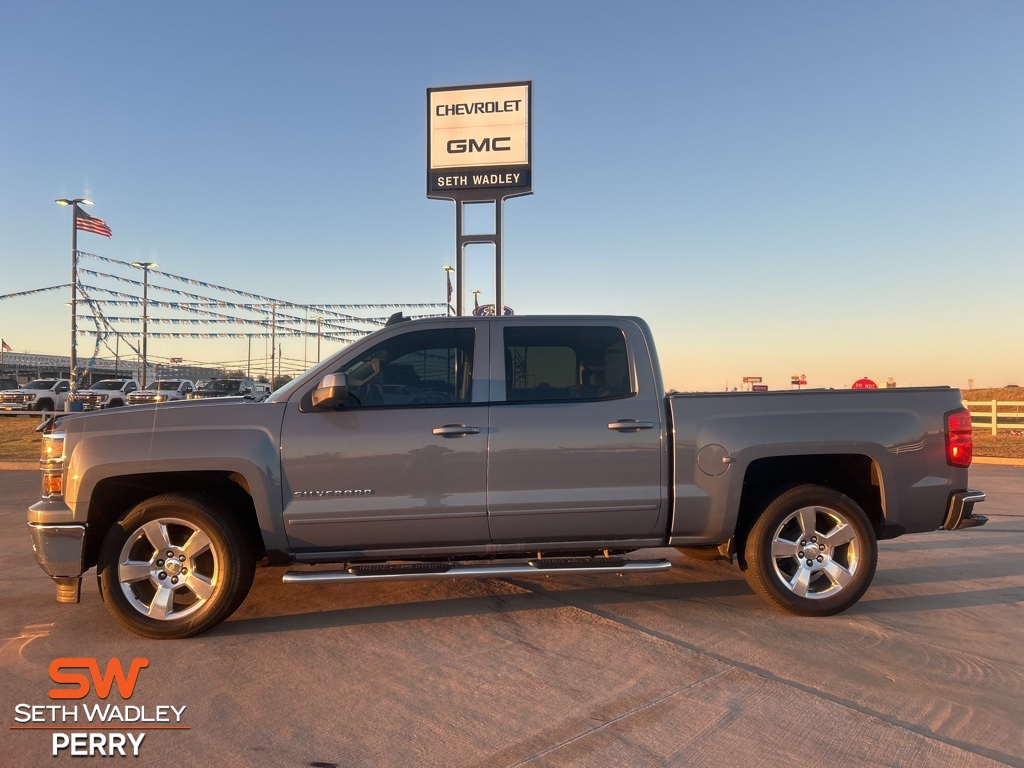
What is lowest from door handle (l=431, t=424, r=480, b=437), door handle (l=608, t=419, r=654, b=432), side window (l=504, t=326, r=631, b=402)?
door handle (l=431, t=424, r=480, b=437)

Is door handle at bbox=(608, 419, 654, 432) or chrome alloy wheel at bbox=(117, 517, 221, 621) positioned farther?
door handle at bbox=(608, 419, 654, 432)

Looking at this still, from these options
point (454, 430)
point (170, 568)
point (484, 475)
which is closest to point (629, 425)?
point (484, 475)

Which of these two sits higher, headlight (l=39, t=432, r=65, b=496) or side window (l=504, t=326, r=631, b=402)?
side window (l=504, t=326, r=631, b=402)

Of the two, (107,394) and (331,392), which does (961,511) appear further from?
(107,394)

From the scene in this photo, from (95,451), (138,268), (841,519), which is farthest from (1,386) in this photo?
(841,519)

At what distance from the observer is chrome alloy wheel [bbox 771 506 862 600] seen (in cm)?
439

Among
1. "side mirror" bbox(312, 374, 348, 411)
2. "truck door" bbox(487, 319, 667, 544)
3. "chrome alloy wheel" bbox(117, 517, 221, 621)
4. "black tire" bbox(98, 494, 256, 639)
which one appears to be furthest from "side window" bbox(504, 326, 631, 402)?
"chrome alloy wheel" bbox(117, 517, 221, 621)

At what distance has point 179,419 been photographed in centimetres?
414

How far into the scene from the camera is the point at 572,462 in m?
4.25

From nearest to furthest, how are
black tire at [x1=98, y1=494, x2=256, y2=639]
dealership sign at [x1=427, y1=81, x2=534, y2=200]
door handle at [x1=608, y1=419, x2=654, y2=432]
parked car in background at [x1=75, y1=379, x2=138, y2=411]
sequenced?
black tire at [x1=98, y1=494, x2=256, y2=639] → door handle at [x1=608, y1=419, x2=654, y2=432] → dealership sign at [x1=427, y1=81, x2=534, y2=200] → parked car in background at [x1=75, y1=379, x2=138, y2=411]

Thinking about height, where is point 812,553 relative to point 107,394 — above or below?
below

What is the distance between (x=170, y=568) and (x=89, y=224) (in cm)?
2856

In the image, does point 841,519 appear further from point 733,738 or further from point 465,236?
point 465,236

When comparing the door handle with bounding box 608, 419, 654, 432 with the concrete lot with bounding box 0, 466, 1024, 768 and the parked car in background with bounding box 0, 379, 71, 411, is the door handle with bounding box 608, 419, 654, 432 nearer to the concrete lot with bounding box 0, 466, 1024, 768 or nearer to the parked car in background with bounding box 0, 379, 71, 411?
the concrete lot with bounding box 0, 466, 1024, 768
